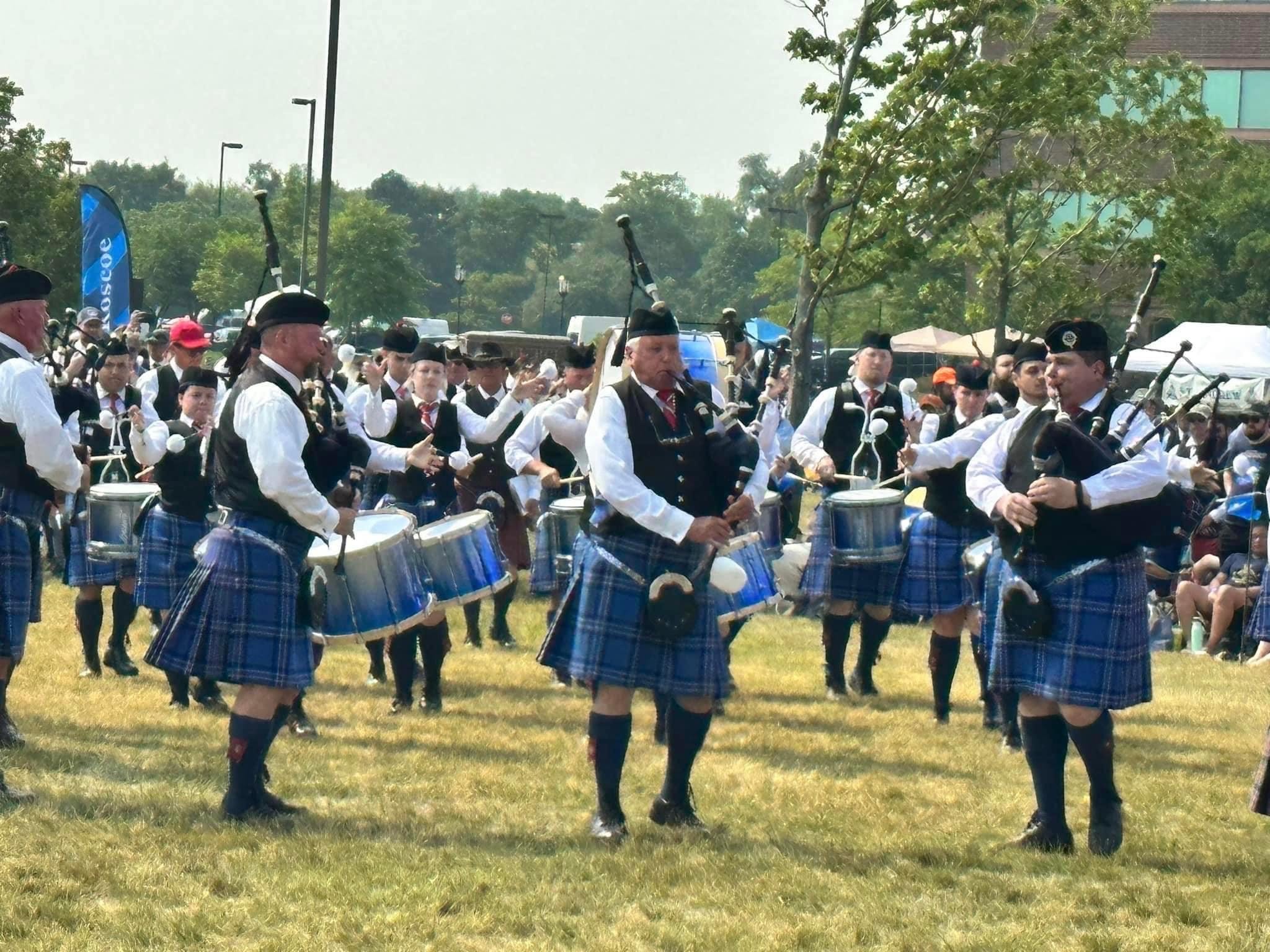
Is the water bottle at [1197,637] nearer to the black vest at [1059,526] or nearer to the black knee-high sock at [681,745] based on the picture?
the black vest at [1059,526]

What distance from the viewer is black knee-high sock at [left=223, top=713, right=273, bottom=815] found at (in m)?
5.36

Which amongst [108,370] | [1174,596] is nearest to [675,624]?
[108,370]

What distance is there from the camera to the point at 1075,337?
17.2 feet

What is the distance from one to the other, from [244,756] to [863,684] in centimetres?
397

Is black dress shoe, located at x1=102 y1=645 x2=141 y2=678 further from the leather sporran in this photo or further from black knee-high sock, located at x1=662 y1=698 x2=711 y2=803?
the leather sporran

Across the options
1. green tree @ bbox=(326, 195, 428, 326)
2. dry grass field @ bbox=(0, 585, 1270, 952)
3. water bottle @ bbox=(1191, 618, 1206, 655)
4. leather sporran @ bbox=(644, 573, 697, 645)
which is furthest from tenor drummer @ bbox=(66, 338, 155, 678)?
green tree @ bbox=(326, 195, 428, 326)

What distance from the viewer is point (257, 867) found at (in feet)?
15.8

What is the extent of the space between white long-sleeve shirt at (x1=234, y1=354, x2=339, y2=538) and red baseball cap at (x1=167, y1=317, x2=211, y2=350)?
370 cm

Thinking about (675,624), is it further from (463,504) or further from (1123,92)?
(1123,92)

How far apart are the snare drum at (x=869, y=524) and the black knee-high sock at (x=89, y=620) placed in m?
3.44

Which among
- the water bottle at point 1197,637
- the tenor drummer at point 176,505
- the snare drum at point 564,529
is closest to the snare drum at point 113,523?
the tenor drummer at point 176,505

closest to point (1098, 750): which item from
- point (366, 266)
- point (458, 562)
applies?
point (458, 562)

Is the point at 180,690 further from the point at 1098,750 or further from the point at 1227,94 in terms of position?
the point at 1227,94

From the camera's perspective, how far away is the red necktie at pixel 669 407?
5.30 metres
